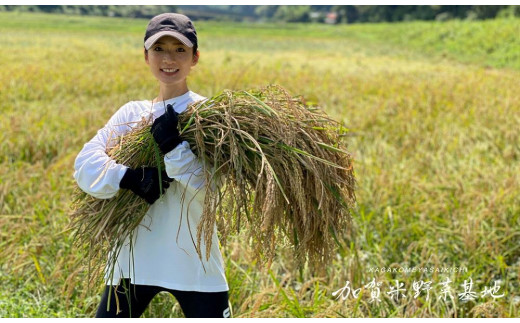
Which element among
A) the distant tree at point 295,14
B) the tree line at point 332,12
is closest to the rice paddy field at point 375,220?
the tree line at point 332,12

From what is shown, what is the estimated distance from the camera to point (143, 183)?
1.74 meters

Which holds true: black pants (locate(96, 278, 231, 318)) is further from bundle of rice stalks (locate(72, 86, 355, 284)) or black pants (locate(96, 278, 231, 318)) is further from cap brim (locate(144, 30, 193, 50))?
cap brim (locate(144, 30, 193, 50))

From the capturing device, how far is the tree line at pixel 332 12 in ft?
96.9

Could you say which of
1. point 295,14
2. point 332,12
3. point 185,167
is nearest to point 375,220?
point 185,167

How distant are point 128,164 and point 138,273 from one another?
1.17 ft

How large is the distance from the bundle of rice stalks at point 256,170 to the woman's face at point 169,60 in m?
0.14

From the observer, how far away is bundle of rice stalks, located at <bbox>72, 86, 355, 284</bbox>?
173 centimetres

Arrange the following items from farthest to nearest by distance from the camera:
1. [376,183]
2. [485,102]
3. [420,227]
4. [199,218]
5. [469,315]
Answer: [485,102]
[376,183]
[420,227]
[469,315]
[199,218]

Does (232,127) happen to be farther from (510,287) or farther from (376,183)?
(376,183)

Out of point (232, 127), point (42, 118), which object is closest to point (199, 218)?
point (232, 127)

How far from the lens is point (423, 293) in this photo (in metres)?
2.97

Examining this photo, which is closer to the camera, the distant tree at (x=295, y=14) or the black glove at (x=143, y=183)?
the black glove at (x=143, y=183)

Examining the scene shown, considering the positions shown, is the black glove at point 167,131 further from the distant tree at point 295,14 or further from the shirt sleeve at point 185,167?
the distant tree at point 295,14

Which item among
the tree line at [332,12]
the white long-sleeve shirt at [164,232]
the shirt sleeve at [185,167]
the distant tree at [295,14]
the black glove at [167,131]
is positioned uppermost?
the distant tree at [295,14]
